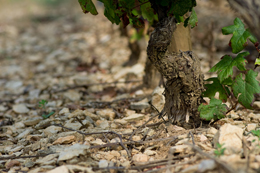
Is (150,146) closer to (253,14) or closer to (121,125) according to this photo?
(121,125)

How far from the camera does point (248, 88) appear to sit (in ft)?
5.26

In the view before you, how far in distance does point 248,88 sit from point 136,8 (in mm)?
944

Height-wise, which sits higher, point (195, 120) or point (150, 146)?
point (195, 120)

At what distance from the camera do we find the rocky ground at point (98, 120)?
4.81 ft

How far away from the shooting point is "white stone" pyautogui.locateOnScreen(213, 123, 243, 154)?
4.59 ft

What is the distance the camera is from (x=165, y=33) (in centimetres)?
169

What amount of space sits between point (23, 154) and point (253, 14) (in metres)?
1.66

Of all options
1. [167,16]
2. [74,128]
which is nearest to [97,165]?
[74,128]

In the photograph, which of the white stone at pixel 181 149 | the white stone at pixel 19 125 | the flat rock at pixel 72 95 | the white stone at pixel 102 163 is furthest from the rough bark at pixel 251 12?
the flat rock at pixel 72 95

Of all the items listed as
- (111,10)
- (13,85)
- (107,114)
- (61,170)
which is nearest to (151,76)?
(107,114)

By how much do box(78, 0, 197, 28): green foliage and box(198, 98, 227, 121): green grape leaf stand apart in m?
0.55

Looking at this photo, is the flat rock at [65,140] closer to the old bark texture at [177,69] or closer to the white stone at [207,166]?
the old bark texture at [177,69]

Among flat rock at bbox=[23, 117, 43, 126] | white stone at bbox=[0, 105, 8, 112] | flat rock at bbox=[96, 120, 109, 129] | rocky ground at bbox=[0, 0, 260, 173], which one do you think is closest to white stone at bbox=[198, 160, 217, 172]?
rocky ground at bbox=[0, 0, 260, 173]

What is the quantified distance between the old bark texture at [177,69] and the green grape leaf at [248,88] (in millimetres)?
258
